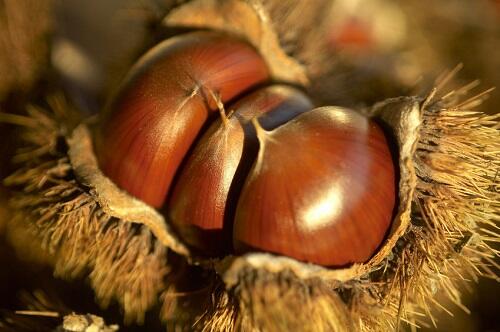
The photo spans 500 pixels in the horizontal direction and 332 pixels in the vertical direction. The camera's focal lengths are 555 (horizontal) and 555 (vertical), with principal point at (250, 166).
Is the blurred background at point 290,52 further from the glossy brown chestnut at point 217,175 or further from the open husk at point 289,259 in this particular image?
the glossy brown chestnut at point 217,175

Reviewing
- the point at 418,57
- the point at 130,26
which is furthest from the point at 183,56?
the point at 418,57

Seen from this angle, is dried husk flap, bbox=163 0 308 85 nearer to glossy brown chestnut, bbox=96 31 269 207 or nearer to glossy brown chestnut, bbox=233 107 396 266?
glossy brown chestnut, bbox=96 31 269 207

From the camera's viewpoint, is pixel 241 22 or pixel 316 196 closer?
pixel 316 196

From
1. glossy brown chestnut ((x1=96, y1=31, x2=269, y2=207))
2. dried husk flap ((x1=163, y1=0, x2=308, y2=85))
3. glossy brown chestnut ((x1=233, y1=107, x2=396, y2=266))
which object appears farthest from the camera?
dried husk flap ((x1=163, y1=0, x2=308, y2=85))

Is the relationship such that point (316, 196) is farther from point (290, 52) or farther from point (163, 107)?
point (290, 52)

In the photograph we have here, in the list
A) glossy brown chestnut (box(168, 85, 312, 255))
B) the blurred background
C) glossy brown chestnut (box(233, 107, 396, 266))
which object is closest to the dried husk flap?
the blurred background

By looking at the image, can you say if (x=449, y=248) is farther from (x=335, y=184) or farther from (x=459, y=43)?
(x=459, y=43)

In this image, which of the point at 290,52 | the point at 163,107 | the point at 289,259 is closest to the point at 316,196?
the point at 289,259
